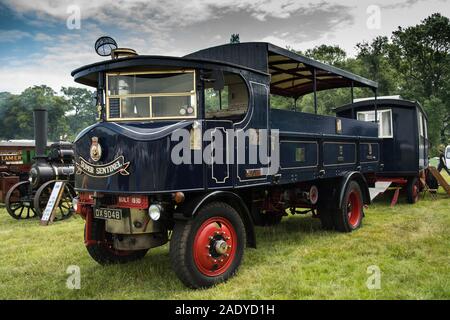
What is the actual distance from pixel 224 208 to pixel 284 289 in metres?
1.11

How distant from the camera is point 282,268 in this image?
17.2 ft

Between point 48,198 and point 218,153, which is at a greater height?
point 218,153

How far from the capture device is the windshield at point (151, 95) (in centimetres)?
470

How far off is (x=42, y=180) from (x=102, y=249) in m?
5.93

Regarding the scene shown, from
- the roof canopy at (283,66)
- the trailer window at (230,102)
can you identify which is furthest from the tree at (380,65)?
the trailer window at (230,102)

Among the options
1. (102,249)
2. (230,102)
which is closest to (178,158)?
(102,249)

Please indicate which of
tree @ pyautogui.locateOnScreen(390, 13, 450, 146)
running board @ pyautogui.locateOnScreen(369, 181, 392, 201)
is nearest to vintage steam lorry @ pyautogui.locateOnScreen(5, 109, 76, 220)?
running board @ pyautogui.locateOnScreen(369, 181, 392, 201)

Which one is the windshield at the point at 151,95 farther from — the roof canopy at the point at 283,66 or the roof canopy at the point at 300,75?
the roof canopy at the point at 300,75

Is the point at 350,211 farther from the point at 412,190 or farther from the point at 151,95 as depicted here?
the point at 151,95

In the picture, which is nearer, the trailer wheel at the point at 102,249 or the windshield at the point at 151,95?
the windshield at the point at 151,95

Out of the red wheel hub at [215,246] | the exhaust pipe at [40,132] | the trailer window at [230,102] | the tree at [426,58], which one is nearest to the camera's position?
the red wheel hub at [215,246]

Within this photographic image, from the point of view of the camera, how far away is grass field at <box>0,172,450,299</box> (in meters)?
4.43

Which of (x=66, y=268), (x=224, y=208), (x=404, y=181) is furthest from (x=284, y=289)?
(x=404, y=181)

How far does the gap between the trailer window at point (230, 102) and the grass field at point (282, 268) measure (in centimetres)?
209
